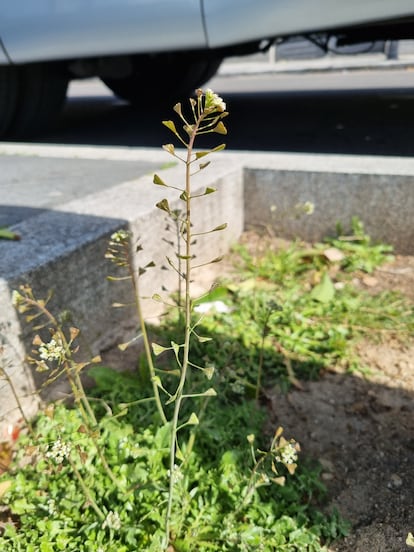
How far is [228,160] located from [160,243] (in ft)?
3.15

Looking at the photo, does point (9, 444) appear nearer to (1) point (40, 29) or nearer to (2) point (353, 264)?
(2) point (353, 264)

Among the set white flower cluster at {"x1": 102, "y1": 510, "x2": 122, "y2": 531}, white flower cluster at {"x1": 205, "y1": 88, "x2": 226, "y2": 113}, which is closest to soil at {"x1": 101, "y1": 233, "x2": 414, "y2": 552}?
white flower cluster at {"x1": 102, "y1": 510, "x2": 122, "y2": 531}

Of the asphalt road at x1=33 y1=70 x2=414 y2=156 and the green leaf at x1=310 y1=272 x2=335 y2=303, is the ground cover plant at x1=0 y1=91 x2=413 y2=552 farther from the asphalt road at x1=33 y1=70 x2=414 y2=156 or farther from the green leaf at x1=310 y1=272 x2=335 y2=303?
the asphalt road at x1=33 y1=70 x2=414 y2=156

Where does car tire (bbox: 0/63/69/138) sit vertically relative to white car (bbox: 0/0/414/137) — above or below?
below

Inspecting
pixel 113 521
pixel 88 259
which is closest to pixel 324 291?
pixel 88 259

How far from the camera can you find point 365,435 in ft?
5.16

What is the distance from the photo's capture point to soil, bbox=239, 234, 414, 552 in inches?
51.1

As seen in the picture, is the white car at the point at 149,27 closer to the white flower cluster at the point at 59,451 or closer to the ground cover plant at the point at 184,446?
the ground cover plant at the point at 184,446

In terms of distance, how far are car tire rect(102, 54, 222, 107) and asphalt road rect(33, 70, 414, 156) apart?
229mm

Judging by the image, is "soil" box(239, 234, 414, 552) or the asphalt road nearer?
"soil" box(239, 234, 414, 552)

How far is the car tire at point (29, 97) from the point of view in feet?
13.3

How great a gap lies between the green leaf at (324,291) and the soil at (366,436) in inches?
12.2

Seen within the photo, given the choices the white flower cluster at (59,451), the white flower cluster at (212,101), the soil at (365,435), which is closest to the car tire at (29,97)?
the soil at (365,435)

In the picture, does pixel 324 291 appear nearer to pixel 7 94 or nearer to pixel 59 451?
pixel 59 451
